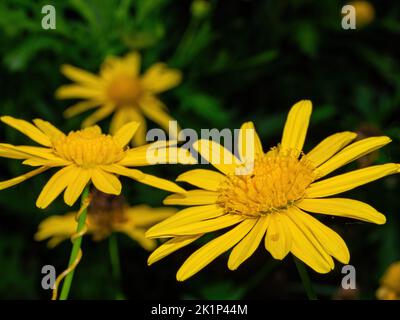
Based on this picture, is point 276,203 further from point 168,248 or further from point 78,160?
point 78,160

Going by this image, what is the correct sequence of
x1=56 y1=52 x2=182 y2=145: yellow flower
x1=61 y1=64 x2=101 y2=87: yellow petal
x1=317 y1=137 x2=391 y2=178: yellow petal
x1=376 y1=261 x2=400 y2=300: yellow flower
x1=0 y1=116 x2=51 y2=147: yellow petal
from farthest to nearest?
x1=56 y1=52 x2=182 y2=145: yellow flower
x1=61 y1=64 x2=101 y2=87: yellow petal
x1=376 y1=261 x2=400 y2=300: yellow flower
x1=0 y1=116 x2=51 y2=147: yellow petal
x1=317 y1=137 x2=391 y2=178: yellow petal

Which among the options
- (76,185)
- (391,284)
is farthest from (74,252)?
(391,284)

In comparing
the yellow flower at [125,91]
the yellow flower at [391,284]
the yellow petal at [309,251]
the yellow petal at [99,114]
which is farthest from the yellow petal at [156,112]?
the yellow petal at [309,251]

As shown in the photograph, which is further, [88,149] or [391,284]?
[391,284]

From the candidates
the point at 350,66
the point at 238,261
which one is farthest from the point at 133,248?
the point at 238,261

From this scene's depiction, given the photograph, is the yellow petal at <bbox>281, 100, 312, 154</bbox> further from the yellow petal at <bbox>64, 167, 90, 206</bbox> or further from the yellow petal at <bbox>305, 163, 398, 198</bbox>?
the yellow petal at <bbox>64, 167, 90, 206</bbox>

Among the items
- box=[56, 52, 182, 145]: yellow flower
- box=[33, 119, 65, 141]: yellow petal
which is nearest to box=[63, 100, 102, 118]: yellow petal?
box=[56, 52, 182, 145]: yellow flower
